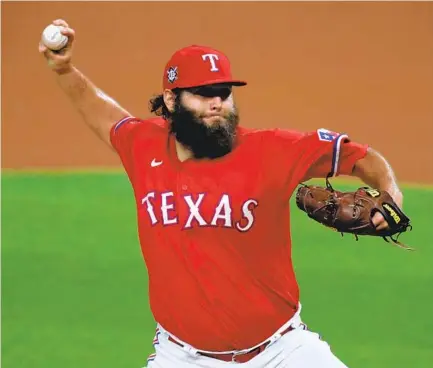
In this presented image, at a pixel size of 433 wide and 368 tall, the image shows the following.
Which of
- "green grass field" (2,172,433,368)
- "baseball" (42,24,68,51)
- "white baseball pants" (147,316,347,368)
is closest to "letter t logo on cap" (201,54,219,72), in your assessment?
"baseball" (42,24,68,51)

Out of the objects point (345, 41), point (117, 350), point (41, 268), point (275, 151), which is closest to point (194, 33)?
Result: point (345, 41)

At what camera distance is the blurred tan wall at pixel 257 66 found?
12727 mm

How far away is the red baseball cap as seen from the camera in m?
4.79

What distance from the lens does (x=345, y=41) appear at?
14.3 m

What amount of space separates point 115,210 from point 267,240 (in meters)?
5.84

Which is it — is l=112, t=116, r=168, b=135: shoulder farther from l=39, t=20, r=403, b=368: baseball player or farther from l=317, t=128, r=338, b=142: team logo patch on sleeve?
l=317, t=128, r=338, b=142: team logo patch on sleeve

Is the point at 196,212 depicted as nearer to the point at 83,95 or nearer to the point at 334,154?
the point at 334,154

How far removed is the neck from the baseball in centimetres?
95

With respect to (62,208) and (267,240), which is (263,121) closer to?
(62,208)

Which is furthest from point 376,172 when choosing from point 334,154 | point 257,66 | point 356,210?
point 257,66

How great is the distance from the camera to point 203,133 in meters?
4.75

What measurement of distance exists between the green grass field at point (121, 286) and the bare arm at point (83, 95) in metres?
2.25

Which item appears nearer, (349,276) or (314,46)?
(349,276)

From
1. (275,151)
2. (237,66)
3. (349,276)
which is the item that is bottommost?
(349,276)
